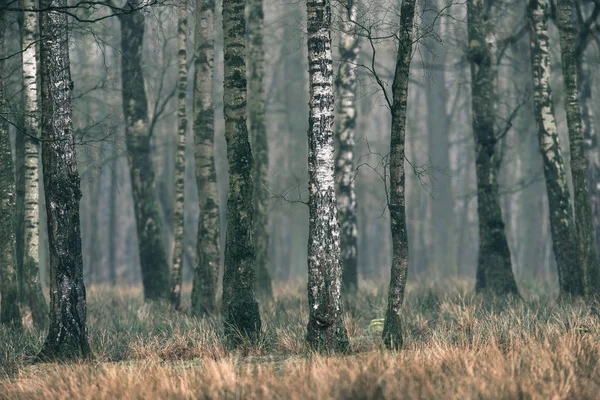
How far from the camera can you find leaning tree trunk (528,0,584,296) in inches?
588

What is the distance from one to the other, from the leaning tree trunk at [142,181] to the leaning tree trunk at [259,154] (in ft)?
6.79

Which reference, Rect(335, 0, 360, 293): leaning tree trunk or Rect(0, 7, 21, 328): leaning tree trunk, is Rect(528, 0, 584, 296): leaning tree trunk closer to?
Rect(335, 0, 360, 293): leaning tree trunk

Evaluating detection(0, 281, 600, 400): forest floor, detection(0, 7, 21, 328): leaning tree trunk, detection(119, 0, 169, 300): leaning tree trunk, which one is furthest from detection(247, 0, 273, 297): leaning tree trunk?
detection(0, 7, 21, 328): leaning tree trunk

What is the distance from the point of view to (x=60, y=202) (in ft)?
33.0

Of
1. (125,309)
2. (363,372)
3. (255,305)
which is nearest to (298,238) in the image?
(125,309)

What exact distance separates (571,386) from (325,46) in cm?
497

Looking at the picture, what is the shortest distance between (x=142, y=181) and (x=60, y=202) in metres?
8.12

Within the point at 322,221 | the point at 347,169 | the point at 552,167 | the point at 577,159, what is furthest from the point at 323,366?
the point at 347,169

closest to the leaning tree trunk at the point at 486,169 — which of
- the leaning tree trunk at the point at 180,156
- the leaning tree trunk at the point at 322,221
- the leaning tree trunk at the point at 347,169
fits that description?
the leaning tree trunk at the point at 347,169

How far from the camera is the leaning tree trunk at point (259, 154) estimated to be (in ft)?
60.4

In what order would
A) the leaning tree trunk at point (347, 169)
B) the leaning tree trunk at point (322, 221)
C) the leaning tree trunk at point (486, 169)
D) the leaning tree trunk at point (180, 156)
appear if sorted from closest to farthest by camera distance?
the leaning tree trunk at point (322, 221), the leaning tree trunk at point (486, 169), the leaning tree trunk at point (180, 156), the leaning tree trunk at point (347, 169)

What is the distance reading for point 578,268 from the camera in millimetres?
14539

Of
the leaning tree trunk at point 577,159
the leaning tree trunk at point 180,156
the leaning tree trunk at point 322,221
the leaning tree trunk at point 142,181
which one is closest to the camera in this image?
the leaning tree trunk at point 322,221

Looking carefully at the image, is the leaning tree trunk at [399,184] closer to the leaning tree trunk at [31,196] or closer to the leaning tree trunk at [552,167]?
the leaning tree trunk at [552,167]
